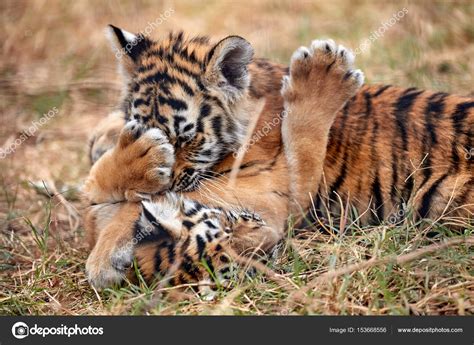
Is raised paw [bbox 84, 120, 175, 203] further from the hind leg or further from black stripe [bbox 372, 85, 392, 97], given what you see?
black stripe [bbox 372, 85, 392, 97]

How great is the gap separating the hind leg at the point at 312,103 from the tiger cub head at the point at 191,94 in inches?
10.2

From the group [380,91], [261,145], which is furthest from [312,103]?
[380,91]

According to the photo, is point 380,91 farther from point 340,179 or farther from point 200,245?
point 200,245

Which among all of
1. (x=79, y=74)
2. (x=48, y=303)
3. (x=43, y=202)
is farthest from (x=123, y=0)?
(x=48, y=303)

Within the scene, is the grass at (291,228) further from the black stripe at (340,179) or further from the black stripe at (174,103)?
the black stripe at (174,103)

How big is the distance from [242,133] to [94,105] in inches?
109

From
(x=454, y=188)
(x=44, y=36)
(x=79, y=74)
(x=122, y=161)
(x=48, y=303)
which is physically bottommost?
(x=48, y=303)

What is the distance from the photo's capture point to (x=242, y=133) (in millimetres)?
4000

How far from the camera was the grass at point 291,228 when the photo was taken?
3.16 m

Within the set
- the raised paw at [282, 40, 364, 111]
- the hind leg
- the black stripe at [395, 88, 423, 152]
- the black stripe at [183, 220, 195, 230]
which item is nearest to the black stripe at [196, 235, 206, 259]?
the black stripe at [183, 220, 195, 230]

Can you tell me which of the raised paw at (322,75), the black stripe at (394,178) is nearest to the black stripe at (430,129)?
the black stripe at (394,178)

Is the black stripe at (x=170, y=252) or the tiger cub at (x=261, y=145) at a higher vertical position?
the tiger cub at (x=261, y=145)

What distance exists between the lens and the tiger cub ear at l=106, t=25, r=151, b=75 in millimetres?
4000
